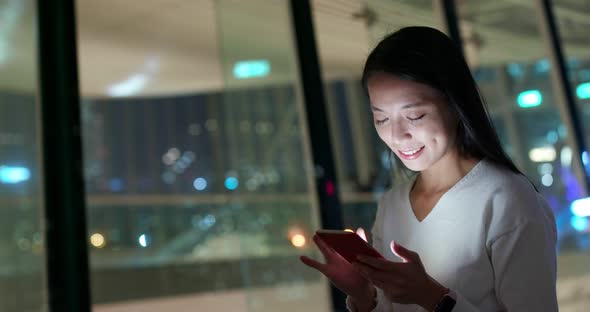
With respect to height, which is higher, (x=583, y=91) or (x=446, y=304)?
(x=583, y=91)

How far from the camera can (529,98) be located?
5078mm

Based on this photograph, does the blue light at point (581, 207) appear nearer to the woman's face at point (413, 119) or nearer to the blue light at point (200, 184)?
the blue light at point (200, 184)

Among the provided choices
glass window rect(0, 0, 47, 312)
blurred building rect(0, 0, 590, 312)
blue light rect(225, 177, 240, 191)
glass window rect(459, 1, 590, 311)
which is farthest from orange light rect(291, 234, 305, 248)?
glass window rect(459, 1, 590, 311)

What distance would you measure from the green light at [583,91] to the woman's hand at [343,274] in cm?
469

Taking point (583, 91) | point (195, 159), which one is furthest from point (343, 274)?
point (195, 159)

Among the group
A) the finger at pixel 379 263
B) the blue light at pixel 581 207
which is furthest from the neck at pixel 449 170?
the blue light at pixel 581 207

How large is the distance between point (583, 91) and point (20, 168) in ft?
14.4

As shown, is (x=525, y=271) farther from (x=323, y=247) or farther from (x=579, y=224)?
(x=579, y=224)

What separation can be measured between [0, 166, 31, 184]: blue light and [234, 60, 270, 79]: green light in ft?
3.84

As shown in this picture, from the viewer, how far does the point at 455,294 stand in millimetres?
901

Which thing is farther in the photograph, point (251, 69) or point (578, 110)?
point (578, 110)

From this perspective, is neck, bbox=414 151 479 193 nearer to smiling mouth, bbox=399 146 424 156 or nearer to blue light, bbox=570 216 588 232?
smiling mouth, bbox=399 146 424 156

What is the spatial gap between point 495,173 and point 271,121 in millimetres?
2534

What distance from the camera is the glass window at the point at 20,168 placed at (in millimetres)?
2762
